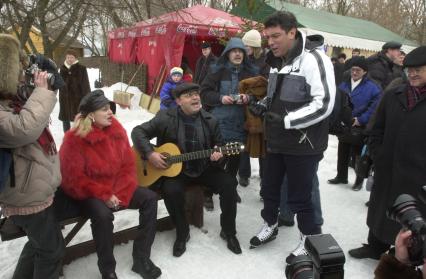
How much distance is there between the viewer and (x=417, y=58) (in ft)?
8.50

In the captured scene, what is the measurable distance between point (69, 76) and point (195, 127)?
14.6 feet

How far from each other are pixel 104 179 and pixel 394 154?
2.32 metres

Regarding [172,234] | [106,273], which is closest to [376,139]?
[172,234]

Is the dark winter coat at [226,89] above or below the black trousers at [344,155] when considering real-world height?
above

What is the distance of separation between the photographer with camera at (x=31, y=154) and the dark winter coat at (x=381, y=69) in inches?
169

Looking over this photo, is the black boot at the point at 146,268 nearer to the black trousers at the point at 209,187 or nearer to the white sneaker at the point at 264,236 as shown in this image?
the black trousers at the point at 209,187

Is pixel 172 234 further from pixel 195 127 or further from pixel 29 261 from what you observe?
pixel 29 261

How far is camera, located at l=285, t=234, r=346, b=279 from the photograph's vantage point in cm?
101

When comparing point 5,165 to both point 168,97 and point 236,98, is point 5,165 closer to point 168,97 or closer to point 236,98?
point 236,98

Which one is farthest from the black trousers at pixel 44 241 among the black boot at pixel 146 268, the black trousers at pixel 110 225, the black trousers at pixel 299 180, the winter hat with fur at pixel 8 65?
the black trousers at pixel 299 180

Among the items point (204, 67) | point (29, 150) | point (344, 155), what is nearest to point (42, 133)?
point (29, 150)

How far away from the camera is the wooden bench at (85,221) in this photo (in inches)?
102

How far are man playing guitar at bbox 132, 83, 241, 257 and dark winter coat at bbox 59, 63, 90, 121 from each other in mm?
4095

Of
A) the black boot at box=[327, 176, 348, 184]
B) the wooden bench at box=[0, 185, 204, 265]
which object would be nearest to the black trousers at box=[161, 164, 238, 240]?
the wooden bench at box=[0, 185, 204, 265]
